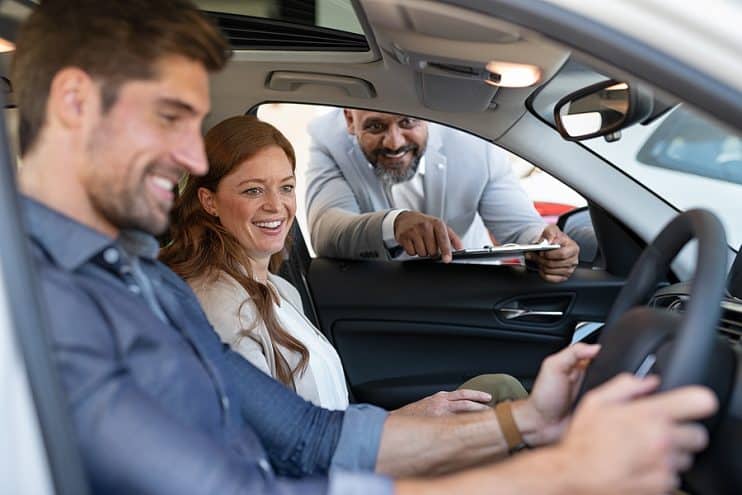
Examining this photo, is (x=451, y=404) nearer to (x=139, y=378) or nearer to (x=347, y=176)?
(x=139, y=378)

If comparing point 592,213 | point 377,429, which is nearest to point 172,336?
point 377,429

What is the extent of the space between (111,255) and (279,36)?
1.40 metres

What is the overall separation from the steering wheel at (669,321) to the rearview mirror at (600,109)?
0.49 m

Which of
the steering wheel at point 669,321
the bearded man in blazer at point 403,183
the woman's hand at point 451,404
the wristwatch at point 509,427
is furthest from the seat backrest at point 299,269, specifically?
the steering wheel at point 669,321

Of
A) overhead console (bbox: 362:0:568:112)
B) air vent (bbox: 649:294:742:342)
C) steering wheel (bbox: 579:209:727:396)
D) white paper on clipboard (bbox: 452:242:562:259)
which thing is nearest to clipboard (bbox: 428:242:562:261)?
white paper on clipboard (bbox: 452:242:562:259)

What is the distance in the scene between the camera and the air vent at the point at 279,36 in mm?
2510

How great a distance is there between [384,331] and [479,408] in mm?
998

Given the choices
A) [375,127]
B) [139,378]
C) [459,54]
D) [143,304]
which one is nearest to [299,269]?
[375,127]

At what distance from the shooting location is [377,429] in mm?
1725

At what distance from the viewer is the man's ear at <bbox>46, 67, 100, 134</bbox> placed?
120 centimetres

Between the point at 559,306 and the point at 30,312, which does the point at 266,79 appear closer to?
the point at 559,306

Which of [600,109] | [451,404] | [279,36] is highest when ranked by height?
[279,36]

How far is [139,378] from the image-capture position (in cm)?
122

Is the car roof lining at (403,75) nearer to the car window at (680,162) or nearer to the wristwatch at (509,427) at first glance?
the car window at (680,162)
